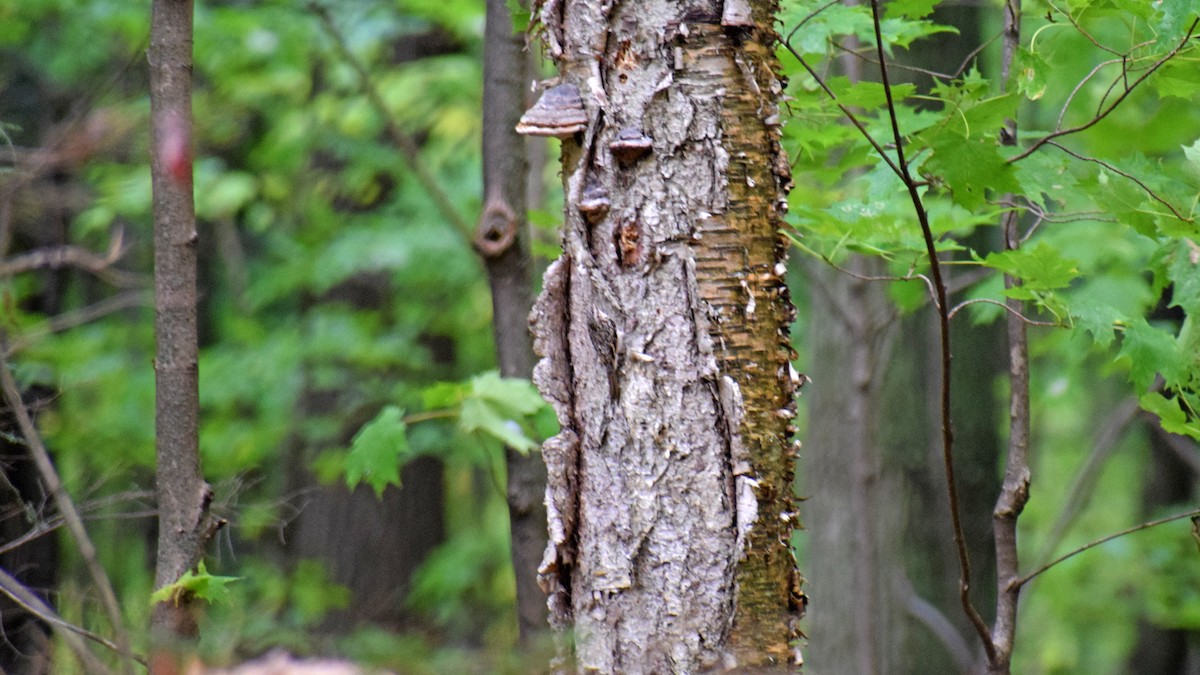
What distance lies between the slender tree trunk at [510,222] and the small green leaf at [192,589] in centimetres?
106

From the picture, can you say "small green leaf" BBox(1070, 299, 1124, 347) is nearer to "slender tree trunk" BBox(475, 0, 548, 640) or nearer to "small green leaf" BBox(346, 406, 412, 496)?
"slender tree trunk" BBox(475, 0, 548, 640)

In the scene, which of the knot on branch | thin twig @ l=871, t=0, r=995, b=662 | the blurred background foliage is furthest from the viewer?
the blurred background foliage

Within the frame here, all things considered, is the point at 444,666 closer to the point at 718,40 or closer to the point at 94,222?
the point at 718,40

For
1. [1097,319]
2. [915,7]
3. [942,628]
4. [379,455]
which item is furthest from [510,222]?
[942,628]

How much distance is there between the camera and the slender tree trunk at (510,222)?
2.92m

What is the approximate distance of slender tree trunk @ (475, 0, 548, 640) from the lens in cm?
292

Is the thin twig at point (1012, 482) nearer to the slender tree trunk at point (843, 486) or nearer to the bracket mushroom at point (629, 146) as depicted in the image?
the bracket mushroom at point (629, 146)

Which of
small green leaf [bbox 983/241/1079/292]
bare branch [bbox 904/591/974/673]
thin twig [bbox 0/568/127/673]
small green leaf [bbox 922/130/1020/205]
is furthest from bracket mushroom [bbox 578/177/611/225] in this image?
bare branch [bbox 904/591/974/673]

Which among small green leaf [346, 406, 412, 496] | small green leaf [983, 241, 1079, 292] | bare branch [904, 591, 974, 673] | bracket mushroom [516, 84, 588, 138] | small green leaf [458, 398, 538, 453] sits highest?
bracket mushroom [516, 84, 588, 138]

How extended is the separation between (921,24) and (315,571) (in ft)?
19.7

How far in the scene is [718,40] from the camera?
5.06 ft

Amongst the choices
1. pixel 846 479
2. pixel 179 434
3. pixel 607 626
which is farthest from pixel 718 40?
pixel 846 479

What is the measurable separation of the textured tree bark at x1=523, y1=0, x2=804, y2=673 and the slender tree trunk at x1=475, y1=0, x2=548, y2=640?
1.36 m

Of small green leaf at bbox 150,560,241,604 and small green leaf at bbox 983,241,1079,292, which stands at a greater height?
small green leaf at bbox 983,241,1079,292
